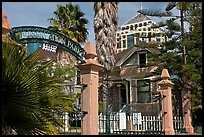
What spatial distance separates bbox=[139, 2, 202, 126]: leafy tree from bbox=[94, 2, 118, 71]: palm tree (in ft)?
7.80

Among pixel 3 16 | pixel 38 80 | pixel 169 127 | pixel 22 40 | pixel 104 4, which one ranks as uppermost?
pixel 104 4

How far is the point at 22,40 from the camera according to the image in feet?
30.9

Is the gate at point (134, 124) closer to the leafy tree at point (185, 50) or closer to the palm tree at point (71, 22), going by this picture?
the leafy tree at point (185, 50)

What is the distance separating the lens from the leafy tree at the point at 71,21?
21.5m

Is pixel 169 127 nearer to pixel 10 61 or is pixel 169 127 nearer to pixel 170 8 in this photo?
pixel 10 61

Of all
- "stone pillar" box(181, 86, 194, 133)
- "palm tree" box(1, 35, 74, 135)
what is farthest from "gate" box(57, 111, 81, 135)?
"stone pillar" box(181, 86, 194, 133)

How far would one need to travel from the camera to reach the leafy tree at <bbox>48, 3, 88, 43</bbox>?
2153 centimetres

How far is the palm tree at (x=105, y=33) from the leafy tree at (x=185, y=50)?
238 cm

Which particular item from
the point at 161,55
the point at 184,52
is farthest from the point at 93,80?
the point at 161,55

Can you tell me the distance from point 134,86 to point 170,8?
21.1ft

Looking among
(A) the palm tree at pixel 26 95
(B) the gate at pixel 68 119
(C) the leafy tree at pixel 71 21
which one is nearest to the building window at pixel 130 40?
(C) the leafy tree at pixel 71 21

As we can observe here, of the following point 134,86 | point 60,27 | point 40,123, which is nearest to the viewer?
point 40,123

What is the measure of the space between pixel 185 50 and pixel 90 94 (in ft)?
31.7

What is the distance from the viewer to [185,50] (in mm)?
14359
